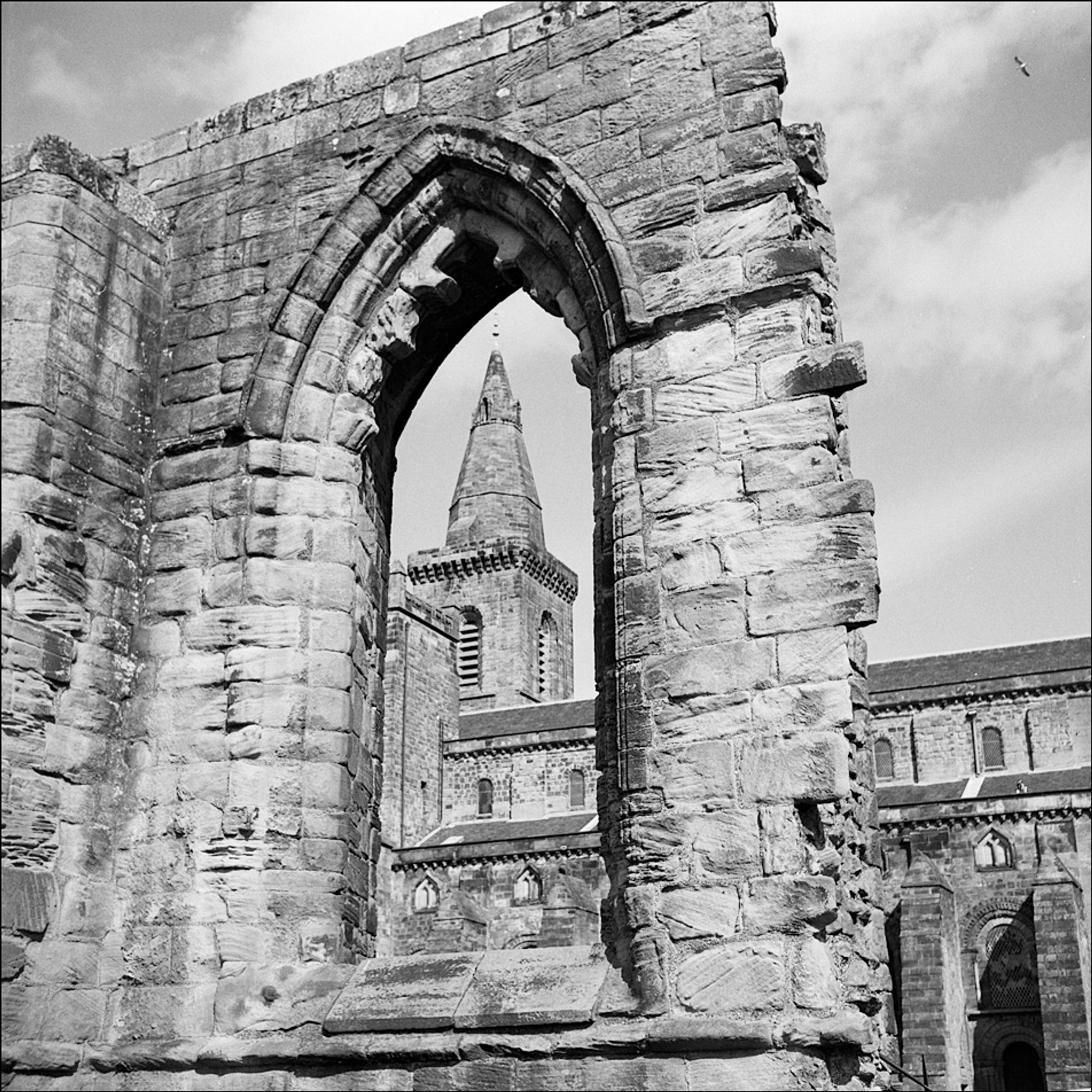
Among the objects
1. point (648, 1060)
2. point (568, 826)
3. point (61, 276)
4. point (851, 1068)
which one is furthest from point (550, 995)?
point (568, 826)

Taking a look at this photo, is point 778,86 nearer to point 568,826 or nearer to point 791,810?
point 791,810

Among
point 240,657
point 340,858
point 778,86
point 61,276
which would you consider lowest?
point 340,858

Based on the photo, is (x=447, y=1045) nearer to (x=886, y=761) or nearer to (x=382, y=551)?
(x=382, y=551)

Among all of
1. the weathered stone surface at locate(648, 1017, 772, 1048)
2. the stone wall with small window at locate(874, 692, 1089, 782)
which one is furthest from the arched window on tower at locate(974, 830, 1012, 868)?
the weathered stone surface at locate(648, 1017, 772, 1048)

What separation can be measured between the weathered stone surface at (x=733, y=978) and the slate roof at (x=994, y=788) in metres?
28.6

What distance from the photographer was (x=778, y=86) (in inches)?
250

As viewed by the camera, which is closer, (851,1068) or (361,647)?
(851,1068)

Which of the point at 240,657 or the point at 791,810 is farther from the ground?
the point at 240,657

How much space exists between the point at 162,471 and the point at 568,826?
3122cm

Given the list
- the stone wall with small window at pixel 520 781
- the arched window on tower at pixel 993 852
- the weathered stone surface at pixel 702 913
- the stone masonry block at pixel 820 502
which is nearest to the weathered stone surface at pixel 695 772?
the weathered stone surface at pixel 702 913

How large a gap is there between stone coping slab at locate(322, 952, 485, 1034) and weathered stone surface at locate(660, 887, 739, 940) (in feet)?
2.85

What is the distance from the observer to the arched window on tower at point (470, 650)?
51.2 metres

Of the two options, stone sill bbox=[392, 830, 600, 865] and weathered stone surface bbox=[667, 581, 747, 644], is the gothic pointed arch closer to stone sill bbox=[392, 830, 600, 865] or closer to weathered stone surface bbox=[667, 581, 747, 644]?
weathered stone surface bbox=[667, 581, 747, 644]

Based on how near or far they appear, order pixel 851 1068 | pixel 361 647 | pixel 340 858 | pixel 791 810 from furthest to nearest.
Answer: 1. pixel 361 647
2. pixel 340 858
3. pixel 791 810
4. pixel 851 1068
